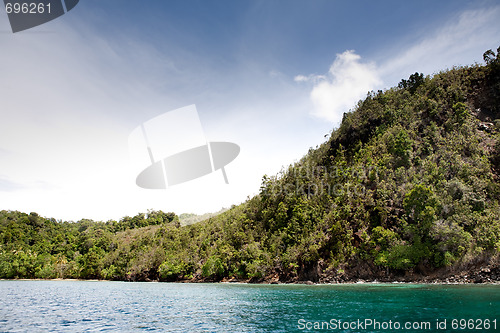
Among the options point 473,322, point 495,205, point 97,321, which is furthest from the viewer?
point 495,205

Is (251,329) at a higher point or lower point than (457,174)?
lower

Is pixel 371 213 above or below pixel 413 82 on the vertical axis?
below

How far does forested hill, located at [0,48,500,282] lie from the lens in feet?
170

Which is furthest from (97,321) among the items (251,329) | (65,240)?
(65,240)

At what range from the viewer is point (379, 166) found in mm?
69438

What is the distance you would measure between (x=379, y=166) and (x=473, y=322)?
2240 inches

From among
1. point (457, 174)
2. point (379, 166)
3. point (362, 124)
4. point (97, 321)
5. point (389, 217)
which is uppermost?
point (362, 124)

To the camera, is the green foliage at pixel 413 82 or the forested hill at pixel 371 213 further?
the green foliage at pixel 413 82

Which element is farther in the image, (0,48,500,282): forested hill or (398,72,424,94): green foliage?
(398,72,424,94): green foliage

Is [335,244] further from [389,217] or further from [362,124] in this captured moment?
[362,124]

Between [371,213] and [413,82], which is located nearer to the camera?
[371,213]

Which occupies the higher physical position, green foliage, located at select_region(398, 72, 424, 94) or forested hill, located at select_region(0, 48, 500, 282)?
green foliage, located at select_region(398, 72, 424, 94)

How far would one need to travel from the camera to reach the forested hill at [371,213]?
51875 mm

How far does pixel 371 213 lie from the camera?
6394cm
